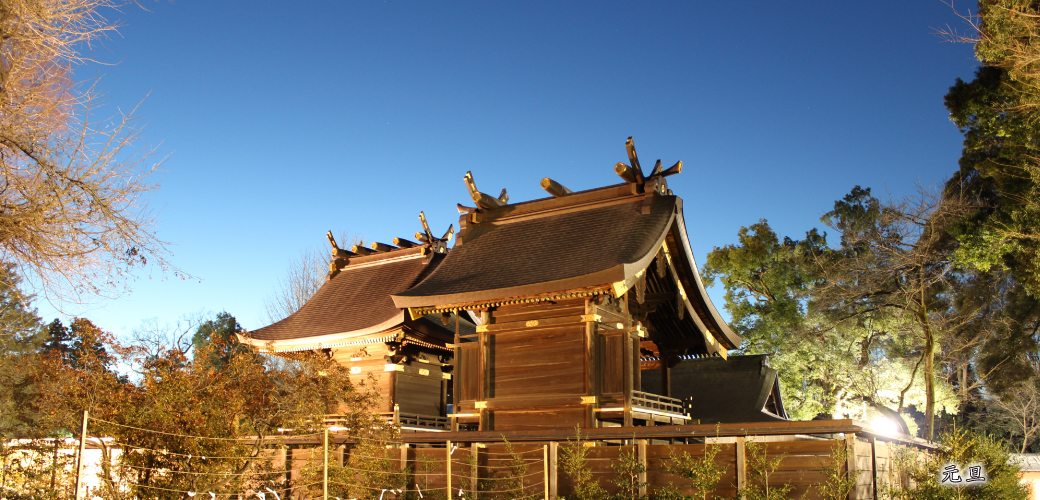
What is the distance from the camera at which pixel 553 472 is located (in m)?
10.8

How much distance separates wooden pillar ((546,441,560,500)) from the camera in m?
10.7

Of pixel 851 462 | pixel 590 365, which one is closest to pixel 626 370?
pixel 590 365

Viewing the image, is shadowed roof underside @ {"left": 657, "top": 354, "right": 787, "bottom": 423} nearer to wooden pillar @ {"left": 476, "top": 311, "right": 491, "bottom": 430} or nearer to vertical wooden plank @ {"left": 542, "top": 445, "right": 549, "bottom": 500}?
wooden pillar @ {"left": 476, "top": 311, "right": 491, "bottom": 430}

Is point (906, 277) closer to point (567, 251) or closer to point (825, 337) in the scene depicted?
point (825, 337)

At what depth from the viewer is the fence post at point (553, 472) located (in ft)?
35.0

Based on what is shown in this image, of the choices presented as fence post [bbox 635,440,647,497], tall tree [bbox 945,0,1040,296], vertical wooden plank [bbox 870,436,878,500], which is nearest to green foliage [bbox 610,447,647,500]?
fence post [bbox 635,440,647,497]

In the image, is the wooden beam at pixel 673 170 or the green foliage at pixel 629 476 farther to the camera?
the wooden beam at pixel 673 170

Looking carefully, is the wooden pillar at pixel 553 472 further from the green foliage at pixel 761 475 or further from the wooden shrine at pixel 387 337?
the wooden shrine at pixel 387 337

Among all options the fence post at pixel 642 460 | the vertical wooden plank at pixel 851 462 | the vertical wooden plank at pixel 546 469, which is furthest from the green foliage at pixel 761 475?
the vertical wooden plank at pixel 546 469

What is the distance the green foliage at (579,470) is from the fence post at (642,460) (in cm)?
54

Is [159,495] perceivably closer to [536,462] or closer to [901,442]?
[536,462]

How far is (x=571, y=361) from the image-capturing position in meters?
12.6

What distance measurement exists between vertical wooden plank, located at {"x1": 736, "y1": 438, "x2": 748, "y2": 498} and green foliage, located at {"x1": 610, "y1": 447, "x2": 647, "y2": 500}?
123 cm

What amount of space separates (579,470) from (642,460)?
96 cm
